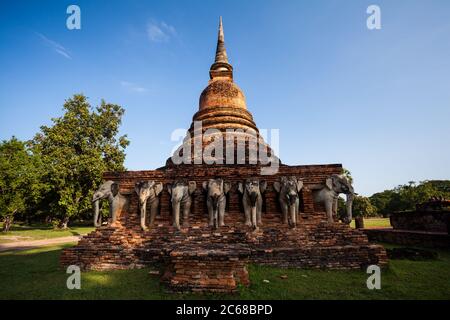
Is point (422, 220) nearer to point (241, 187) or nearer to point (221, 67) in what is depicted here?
point (241, 187)

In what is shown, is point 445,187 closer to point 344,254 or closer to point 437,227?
point 437,227

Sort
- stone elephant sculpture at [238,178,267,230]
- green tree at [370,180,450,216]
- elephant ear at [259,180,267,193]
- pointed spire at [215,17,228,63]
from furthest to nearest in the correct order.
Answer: green tree at [370,180,450,216] < pointed spire at [215,17,228,63] < elephant ear at [259,180,267,193] < stone elephant sculpture at [238,178,267,230]

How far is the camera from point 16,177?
18.7 meters

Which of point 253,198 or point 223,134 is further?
point 223,134

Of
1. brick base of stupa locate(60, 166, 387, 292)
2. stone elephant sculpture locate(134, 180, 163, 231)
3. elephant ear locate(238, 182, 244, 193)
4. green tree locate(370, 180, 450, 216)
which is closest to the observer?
brick base of stupa locate(60, 166, 387, 292)

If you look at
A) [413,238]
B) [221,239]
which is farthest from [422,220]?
[221,239]

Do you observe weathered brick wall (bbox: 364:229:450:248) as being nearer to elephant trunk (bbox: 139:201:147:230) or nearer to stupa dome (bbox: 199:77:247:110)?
stupa dome (bbox: 199:77:247:110)

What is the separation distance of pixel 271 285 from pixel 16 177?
21936 mm

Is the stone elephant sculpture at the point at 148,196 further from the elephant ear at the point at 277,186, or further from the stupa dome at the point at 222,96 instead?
the stupa dome at the point at 222,96

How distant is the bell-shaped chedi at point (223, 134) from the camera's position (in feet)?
33.3

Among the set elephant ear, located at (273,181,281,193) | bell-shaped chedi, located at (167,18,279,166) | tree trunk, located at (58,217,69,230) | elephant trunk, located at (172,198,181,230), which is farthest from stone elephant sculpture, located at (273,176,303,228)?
tree trunk, located at (58,217,69,230)

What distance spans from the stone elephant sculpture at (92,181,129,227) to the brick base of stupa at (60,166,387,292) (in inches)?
7.5

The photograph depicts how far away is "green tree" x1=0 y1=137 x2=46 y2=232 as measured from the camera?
722 inches

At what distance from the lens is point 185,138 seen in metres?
12.0
